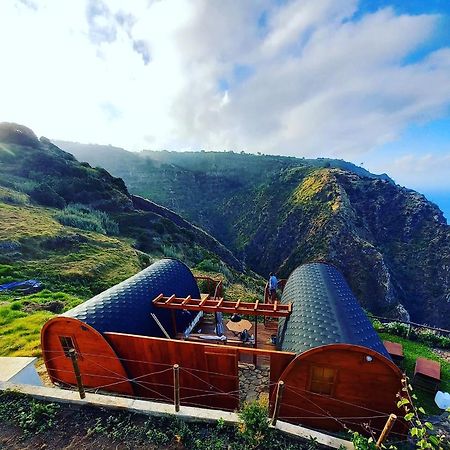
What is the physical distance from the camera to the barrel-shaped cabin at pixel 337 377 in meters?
8.24

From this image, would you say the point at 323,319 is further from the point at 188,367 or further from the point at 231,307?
the point at 188,367

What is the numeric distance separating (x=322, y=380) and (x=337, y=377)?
1.48ft

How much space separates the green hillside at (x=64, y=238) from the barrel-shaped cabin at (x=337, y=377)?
11.3m

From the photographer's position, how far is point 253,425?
7164 mm

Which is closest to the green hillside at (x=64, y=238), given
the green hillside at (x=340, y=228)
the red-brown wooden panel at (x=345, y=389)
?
the red-brown wooden panel at (x=345, y=389)

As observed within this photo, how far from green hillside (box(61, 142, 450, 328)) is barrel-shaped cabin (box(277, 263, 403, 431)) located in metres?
55.9

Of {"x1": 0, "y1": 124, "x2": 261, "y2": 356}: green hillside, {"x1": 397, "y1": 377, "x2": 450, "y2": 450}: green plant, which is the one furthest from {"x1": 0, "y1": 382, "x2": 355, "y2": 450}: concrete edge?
{"x1": 0, "y1": 124, "x2": 261, "y2": 356}: green hillside

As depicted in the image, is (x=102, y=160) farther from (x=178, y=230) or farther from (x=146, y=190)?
(x=178, y=230)

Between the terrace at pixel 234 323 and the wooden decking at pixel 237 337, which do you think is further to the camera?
the wooden decking at pixel 237 337

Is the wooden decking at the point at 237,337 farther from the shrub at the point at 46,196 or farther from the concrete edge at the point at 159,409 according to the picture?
the shrub at the point at 46,196

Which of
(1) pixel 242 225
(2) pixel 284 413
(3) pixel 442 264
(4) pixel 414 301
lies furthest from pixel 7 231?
(3) pixel 442 264

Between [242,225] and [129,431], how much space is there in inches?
3369

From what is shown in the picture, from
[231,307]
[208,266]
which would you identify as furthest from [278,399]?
[208,266]

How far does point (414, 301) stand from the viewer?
6606 cm
